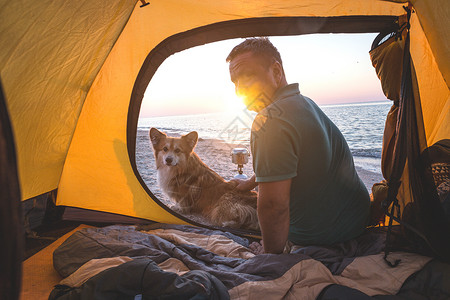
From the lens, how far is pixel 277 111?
1.16 m

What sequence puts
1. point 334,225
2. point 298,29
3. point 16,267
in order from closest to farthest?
point 16,267 → point 334,225 → point 298,29

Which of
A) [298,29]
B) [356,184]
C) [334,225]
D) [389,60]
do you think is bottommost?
[334,225]

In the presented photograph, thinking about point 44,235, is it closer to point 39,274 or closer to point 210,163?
point 39,274

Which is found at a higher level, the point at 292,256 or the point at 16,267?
the point at 16,267

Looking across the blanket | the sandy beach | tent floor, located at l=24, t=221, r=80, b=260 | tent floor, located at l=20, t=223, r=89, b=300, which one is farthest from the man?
the sandy beach

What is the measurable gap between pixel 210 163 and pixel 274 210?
572 centimetres

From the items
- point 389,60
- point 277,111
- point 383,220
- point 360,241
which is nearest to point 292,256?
point 360,241

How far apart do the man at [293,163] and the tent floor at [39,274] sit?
1.33m

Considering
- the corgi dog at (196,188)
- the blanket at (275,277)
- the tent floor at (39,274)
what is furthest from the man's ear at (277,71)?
the tent floor at (39,274)

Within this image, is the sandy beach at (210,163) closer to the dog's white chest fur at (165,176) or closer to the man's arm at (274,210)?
the dog's white chest fur at (165,176)

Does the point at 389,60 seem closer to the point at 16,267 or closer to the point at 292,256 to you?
the point at 292,256

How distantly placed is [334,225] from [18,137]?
1933 millimetres

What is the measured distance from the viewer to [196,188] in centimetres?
334

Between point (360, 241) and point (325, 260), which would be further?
point (360, 241)
